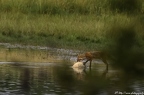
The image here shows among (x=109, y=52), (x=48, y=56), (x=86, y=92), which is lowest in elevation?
(x=48, y=56)

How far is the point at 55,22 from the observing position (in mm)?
17141

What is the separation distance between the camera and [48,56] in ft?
42.6

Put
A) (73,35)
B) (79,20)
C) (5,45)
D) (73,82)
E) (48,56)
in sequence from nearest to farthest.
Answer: (73,82), (48,56), (5,45), (73,35), (79,20)

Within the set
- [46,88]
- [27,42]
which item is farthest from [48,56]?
[46,88]

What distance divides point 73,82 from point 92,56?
906cm

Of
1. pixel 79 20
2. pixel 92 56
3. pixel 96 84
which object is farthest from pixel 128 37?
pixel 79 20

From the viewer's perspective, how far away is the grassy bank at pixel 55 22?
51.0 feet

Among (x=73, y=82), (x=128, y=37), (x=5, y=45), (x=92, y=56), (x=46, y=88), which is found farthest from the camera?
(x=5, y=45)

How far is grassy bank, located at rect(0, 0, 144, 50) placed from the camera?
15.6 m

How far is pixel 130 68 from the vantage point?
2289mm

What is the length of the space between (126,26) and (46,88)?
19.9ft

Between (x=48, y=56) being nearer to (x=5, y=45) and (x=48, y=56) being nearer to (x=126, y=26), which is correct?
(x=5, y=45)

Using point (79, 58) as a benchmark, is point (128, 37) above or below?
above

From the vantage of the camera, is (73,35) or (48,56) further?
(73,35)
